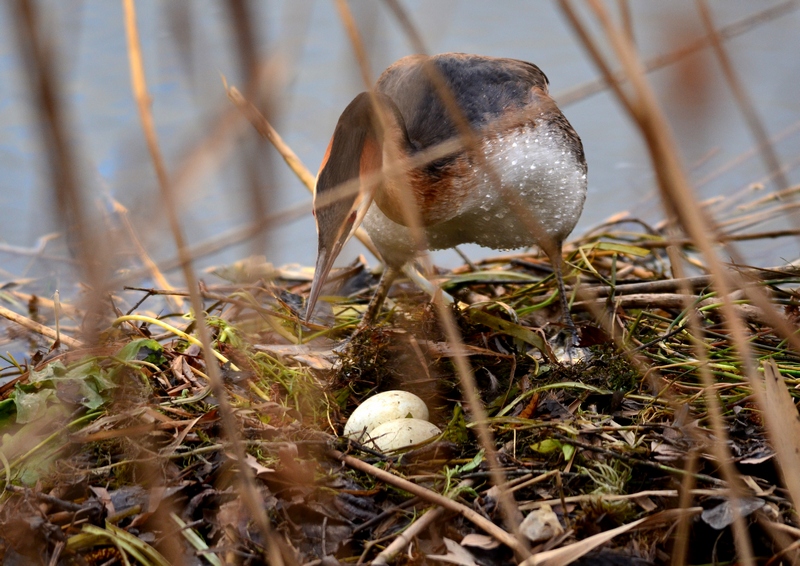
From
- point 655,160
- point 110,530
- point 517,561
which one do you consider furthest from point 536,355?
point 655,160

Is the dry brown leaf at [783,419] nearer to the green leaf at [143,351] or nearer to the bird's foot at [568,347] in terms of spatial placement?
the bird's foot at [568,347]

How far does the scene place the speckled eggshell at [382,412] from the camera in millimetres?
2711

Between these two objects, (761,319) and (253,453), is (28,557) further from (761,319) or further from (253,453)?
(761,319)

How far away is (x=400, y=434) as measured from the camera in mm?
2598

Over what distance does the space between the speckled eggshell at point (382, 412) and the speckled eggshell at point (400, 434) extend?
0.05 meters

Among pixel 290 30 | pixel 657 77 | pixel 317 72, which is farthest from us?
pixel 317 72

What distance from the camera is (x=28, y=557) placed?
7.26 feet

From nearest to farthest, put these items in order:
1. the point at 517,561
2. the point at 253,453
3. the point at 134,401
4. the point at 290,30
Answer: the point at 290,30, the point at 517,561, the point at 253,453, the point at 134,401

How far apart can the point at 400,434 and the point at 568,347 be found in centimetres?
123

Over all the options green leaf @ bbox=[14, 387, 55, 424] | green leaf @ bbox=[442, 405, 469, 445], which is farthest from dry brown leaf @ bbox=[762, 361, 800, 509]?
green leaf @ bbox=[14, 387, 55, 424]

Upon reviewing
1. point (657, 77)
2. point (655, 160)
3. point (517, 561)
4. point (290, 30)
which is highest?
point (290, 30)

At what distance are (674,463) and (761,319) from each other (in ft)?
3.57

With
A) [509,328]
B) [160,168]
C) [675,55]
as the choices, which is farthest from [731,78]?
[509,328]

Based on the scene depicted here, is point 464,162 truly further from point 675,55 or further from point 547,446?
point 675,55
